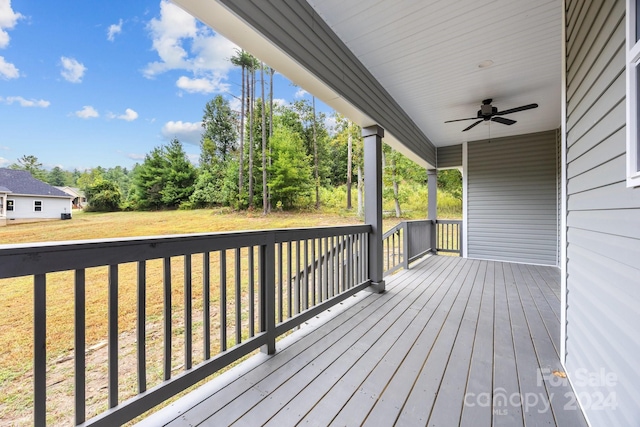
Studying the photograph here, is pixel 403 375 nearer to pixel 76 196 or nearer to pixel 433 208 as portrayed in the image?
pixel 76 196

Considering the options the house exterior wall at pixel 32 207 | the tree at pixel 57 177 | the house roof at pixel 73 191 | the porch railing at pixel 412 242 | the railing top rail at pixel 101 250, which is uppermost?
the tree at pixel 57 177

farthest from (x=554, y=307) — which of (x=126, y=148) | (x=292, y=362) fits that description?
(x=126, y=148)

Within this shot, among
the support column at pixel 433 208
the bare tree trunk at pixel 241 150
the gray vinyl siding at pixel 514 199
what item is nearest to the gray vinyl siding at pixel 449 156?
the gray vinyl siding at pixel 514 199

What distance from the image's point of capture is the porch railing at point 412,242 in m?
4.79

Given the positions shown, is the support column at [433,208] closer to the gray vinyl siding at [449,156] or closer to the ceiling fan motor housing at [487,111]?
the gray vinyl siding at [449,156]

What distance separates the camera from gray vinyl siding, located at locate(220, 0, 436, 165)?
1.80 metres

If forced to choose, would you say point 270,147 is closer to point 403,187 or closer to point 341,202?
point 341,202

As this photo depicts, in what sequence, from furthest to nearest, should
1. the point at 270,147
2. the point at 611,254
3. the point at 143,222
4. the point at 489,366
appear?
the point at 270,147, the point at 143,222, the point at 489,366, the point at 611,254

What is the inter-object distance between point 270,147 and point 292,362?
623 centimetres

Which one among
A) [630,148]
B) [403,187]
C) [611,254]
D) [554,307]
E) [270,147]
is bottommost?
[554,307]

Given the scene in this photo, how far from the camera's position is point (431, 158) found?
642cm

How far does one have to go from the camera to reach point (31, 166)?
2736mm

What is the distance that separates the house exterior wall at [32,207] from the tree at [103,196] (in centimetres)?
37

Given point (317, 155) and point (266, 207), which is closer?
point (266, 207)
